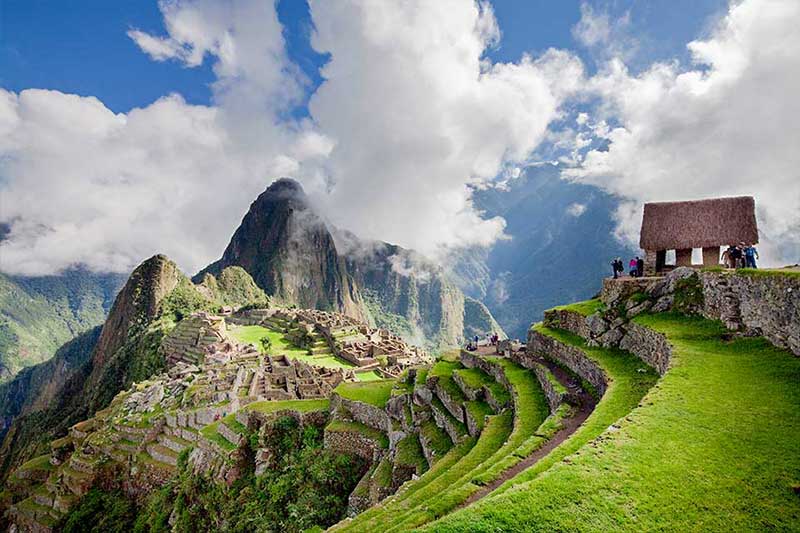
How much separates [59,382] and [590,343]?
521ft

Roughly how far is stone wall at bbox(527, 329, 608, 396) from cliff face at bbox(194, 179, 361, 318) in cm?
14272

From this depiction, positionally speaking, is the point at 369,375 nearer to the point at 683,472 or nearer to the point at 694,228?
the point at 694,228

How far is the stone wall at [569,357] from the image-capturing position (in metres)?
13.2

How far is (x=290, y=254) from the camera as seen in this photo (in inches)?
6639

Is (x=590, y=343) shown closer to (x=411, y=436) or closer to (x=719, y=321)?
(x=719, y=321)

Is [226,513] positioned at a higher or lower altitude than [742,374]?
lower

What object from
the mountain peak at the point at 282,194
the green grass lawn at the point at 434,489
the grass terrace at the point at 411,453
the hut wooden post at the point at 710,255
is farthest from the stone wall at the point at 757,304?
the mountain peak at the point at 282,194

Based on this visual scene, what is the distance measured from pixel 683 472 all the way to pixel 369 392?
18.6 metres

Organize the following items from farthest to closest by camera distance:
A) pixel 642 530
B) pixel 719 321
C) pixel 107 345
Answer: pixel 107 345
pixel 719 321
pixel 642 530

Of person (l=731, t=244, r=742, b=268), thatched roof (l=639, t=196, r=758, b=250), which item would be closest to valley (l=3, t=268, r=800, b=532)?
person (l=731, t=244, r=742, b=268)

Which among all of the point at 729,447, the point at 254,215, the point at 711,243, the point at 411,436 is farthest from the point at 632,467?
the point at 254,215

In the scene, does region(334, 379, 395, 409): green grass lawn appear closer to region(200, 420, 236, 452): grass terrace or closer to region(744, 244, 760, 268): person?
region(200, 420, 236, 452): grass terrace

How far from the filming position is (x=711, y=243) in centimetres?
1720

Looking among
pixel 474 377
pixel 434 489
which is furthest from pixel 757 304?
pixel 474 377
